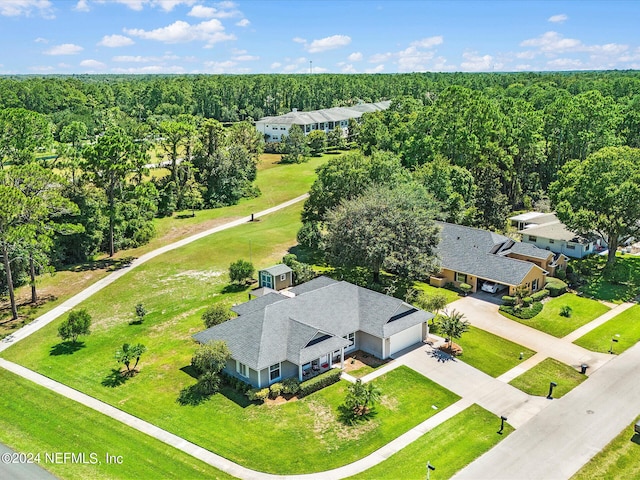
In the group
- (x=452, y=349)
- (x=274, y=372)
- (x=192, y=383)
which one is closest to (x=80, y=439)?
(x=192, y=383)

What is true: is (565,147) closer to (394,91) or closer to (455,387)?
(455,387)

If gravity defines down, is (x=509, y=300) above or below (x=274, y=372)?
above

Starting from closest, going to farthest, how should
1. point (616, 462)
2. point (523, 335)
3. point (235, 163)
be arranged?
1. point (616, 462)
2. point (523, 335)
3. point (235, 163)

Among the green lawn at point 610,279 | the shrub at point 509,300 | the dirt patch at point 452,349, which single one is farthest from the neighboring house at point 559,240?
the dirt patch at point 452,349

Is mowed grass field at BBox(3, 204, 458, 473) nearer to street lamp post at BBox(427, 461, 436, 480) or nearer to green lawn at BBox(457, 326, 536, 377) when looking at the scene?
street lamp post at BBox(427, 461, 436, 480)

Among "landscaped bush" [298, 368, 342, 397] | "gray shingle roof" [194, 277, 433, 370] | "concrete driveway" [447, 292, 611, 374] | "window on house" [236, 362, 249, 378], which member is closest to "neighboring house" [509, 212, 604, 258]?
"concrete driveway" [447, 292, 611, 374]

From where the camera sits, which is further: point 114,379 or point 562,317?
point 562,317

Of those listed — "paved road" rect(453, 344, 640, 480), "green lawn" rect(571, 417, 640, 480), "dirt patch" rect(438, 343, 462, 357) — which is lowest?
"green lawn" rect(571, 417, 640, 480)

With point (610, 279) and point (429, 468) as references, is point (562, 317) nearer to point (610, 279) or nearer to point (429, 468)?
point (610, 279)
